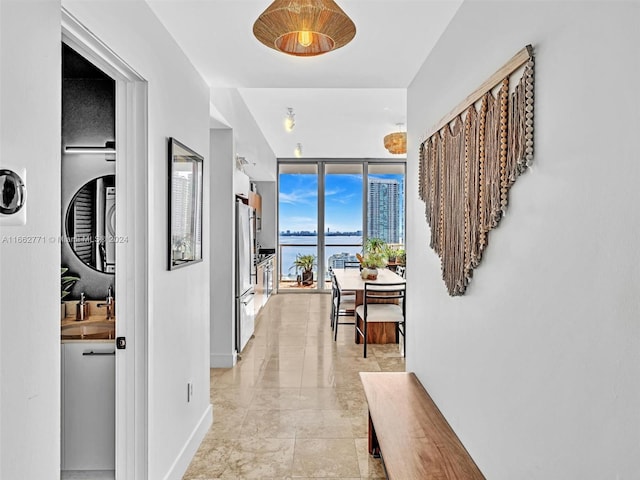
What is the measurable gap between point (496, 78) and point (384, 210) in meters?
7.83

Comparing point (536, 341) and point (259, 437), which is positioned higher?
point (536, 341)

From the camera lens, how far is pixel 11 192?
45.5 inches

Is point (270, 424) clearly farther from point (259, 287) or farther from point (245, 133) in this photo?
point (259, 287)

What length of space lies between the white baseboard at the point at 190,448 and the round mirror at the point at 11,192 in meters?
1.74

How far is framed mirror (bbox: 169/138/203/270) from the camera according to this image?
2428 mm

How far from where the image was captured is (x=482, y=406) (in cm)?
172

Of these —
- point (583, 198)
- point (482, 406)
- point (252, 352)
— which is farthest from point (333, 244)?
point (583, 198)

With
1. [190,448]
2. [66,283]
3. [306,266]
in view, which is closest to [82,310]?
[66,283]

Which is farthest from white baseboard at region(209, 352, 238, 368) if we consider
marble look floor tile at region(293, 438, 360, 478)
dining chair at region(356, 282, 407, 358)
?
marble look floor tile at region(293, 438, 360, 478)

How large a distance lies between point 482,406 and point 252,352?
3.60 meters

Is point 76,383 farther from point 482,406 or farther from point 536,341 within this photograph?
point 536,341

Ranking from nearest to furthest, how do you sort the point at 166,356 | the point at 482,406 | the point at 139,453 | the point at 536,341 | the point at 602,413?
the point at 602,413 → the point at 536,341 → the point at 482,406 → the point at 139,453 → the point at 166,356

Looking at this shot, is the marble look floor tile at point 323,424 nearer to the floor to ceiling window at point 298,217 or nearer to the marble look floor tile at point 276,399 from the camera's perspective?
the marble look floor tile at point 276,399

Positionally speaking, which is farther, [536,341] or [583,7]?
[536,341]
